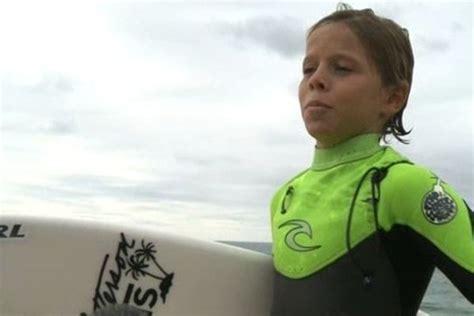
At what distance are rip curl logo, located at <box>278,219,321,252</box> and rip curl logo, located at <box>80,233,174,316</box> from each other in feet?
1.37

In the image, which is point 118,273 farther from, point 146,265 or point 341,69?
point 341,69

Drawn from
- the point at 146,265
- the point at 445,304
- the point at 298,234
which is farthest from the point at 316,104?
the point at 445,304

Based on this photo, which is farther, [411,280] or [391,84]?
[391,84]

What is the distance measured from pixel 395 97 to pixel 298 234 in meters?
0.43

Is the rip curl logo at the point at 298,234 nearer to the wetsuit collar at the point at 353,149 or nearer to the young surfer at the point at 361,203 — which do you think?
the young surfer at the point at 361,203

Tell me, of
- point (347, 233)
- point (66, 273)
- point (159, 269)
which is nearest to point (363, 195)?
point (347, 233)

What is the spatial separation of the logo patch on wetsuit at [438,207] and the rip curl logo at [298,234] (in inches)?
10.8

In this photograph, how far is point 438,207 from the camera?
1638 millimetres

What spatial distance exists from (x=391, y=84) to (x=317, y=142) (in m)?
0.24

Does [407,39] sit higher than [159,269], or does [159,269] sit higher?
[407,39]

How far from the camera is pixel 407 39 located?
1919mm

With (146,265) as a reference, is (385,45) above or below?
above

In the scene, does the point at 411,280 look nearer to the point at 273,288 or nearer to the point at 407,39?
the point at 273,288

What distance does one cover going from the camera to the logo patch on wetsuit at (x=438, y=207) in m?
1.63
